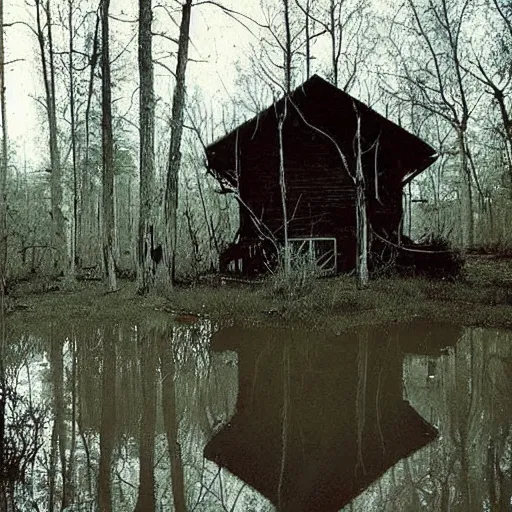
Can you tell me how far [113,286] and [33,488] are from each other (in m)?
10.7

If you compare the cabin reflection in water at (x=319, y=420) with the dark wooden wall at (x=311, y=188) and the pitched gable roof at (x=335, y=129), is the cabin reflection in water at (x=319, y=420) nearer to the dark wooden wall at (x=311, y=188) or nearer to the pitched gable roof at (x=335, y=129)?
the dark wooden wall at (x=311, y=188)

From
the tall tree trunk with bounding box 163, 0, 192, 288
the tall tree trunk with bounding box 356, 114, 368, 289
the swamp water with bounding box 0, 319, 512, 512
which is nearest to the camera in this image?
the swamp water with bounding box 0, 319, 512, 512

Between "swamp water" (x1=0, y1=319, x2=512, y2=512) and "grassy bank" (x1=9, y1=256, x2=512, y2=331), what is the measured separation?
160 cm

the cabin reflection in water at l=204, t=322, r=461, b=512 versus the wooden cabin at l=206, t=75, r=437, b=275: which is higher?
the wooden cabin at l=206, t=75, r=437, b=275

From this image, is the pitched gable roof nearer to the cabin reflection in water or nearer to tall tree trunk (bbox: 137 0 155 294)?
tall tree trunk (bbox: 137 0 155 294)

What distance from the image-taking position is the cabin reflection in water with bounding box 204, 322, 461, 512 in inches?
155

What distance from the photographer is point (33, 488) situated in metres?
3.77

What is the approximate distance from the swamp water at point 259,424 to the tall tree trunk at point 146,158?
4734mm

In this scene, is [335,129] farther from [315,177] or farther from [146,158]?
[146,158]

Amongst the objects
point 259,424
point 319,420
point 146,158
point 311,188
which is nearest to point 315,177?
point 311,188

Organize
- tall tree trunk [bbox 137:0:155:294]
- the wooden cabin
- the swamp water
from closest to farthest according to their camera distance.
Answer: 1. the swamp water
2. tall tree trunk [bbox 137:0:155:294]
3. the wooden cabin

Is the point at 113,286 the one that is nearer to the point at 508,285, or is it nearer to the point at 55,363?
the point at 55,363

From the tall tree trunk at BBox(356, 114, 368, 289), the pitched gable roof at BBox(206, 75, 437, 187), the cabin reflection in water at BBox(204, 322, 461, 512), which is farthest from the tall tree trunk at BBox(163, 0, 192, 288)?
the cabin reflection in water at BBox(204, 322, 461, 512)

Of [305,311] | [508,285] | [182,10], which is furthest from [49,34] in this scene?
[508,285]
